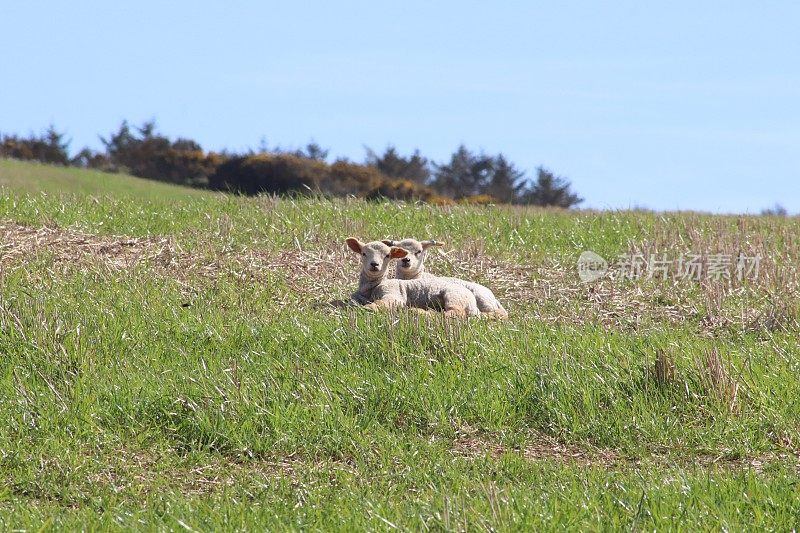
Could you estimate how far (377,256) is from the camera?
11086 millimetres

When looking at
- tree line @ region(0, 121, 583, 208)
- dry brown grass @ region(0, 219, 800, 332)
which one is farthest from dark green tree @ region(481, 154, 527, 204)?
dry brown grass @ region(0, 219, 800, 332)

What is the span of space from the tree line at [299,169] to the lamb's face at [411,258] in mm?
28981

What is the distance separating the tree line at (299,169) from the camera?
43812 mm

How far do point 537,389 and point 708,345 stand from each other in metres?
2.33

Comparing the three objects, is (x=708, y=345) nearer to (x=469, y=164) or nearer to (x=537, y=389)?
(x=537, y=389)

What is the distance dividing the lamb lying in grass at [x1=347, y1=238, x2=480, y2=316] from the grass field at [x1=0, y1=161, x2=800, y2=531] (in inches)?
13.8

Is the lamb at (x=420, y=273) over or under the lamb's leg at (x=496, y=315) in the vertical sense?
over

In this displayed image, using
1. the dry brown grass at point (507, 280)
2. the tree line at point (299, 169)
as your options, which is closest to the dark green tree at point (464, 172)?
the tree line at point (299, 169)

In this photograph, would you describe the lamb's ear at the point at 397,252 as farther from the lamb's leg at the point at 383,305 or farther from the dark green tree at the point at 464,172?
the dark green tree at the point at 464,172

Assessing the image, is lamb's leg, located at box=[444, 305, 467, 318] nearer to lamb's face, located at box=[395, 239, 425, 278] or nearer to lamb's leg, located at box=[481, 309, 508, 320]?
lamb's leg, located at box=[481, 309, 508, 320]

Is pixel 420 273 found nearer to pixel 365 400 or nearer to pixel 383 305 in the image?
pixel 383 305

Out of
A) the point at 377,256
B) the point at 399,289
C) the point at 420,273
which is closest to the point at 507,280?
the point at 420,273

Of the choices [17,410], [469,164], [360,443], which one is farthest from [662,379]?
[469,164]

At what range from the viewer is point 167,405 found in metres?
8.50
